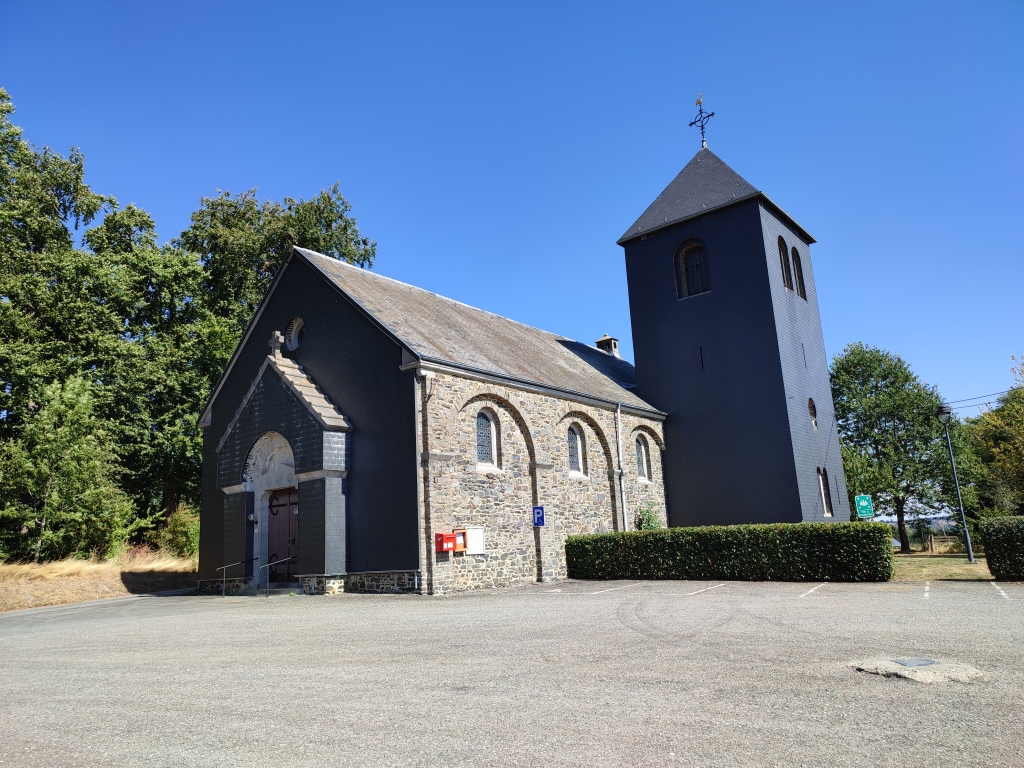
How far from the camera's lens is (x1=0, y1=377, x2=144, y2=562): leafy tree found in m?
22.2

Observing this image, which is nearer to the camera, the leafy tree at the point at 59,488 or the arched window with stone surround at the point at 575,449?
the arched window with stone surround at the point at 575,449

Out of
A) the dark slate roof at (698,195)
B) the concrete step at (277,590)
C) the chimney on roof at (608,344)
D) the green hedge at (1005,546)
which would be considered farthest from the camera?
the chimney on roof at (608,344)

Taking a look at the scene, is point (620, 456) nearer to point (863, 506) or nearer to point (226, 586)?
point (863, 506)

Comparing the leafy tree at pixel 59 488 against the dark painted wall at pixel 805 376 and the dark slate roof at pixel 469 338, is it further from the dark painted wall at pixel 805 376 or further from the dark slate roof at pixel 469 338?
the dark painted wall at pixel 805 376

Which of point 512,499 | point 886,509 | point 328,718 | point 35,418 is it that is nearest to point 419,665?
point 328,718

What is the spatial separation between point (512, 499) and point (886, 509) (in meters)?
31.6

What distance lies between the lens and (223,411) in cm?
2206

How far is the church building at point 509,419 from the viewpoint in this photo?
17.4 metres

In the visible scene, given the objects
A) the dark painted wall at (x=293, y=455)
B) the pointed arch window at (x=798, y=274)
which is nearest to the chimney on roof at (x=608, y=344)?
the pointed arch window at (x=798, y=274)

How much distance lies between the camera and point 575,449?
22.3m

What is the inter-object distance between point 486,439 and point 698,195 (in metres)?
13.8

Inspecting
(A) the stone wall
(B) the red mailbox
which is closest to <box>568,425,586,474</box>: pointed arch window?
(A) the stone wall

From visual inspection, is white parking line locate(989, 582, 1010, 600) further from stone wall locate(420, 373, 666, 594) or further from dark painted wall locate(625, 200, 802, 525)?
stone wall locate(420, 373, 666, 594)

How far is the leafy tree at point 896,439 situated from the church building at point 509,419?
16.6m
